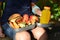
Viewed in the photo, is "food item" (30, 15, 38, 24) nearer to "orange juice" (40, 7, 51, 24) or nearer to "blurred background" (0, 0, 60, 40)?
"orange juice" (40, 7, 51, 24)

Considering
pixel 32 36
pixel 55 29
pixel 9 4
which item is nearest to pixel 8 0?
pixel 9 4

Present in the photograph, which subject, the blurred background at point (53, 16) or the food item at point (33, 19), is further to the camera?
the blurred background at point (53, 16)

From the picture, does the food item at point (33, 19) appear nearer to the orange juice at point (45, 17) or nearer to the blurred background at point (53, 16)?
the orange juice at point (45, 17)

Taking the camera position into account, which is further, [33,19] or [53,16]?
[53,16]

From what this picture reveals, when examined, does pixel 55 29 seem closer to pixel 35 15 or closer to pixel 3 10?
pixel 35 15

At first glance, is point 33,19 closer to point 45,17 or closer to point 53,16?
point 45,17

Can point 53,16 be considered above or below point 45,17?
below

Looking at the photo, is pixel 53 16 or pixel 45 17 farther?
pixel 53 16

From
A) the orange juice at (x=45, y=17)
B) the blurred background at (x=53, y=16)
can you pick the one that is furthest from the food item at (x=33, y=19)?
the blurred background at (x=53, y=16)

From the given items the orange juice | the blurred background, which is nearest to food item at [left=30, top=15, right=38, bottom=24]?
the orange juice

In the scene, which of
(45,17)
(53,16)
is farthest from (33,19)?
(53,16)

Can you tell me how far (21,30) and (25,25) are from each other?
0.24ft

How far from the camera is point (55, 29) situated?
97.8 inches

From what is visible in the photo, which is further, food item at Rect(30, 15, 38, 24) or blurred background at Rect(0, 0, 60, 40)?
blurred background at Rect(0, 0, 60, 40)
